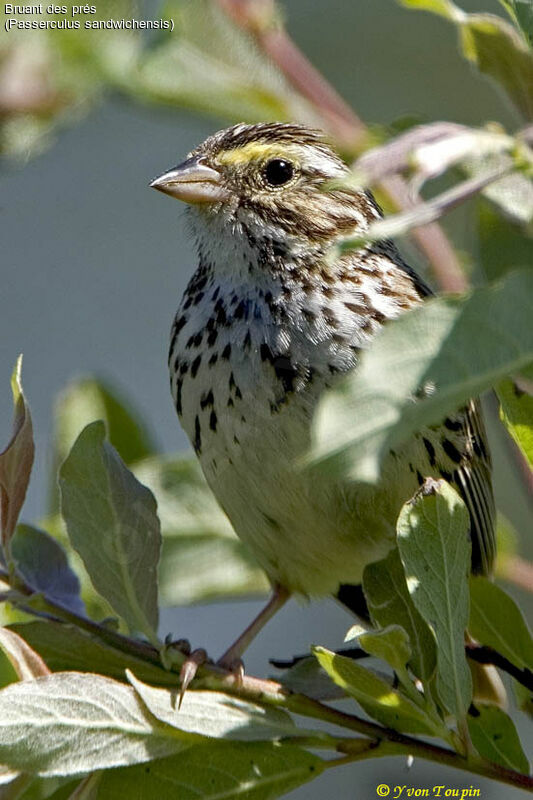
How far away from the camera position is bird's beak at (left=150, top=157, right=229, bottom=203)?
2428mm

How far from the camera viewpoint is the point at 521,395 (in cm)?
166

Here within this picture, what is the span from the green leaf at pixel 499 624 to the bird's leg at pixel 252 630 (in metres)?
0.47

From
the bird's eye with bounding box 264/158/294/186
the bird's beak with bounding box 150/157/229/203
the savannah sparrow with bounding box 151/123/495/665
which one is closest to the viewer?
the savannah sparrow with bounding box 151/123/495/665

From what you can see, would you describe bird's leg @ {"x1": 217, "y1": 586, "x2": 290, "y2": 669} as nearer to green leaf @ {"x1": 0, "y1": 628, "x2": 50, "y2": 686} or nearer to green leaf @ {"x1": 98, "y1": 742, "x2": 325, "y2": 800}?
green leaf @ {"x1": 98, "y1": 742, "x2": 325, "y2": 800}

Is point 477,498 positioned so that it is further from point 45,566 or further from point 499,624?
point 45,566

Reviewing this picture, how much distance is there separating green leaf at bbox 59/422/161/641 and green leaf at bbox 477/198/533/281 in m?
0.73

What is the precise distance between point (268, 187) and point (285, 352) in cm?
42

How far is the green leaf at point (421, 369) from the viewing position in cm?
117

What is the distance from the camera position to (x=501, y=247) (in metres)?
2.21

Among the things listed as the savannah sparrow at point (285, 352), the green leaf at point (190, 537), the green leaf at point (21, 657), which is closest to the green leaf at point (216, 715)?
the green leaf at point (21, 657)

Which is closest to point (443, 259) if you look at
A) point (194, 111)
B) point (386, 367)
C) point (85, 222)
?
point (194, 111)

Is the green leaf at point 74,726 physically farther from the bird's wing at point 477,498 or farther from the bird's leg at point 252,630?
the bird's wing at point 477,498

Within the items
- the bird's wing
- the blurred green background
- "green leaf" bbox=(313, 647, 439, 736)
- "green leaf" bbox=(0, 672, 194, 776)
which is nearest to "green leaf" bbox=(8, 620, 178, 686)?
"green leaf" bbox=(0, 672, 194, 776)

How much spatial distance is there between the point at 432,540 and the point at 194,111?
107 cm
